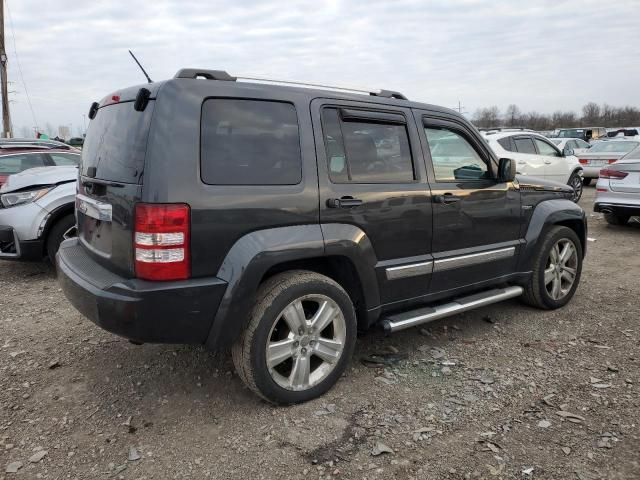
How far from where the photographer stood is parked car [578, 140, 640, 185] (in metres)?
13.9

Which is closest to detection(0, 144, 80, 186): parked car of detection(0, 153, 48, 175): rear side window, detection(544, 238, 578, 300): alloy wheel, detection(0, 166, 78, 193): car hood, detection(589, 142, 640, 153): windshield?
detection(0, 153, 48, 175): rear side window

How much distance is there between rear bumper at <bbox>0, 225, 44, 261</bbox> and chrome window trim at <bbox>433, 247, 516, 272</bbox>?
451 centimetres

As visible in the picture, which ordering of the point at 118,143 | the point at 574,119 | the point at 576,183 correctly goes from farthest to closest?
the point at 574,119 < the point at 576,183 < the point at 118,143

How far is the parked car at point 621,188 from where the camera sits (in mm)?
7844

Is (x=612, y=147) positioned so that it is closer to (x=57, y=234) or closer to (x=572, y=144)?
(x=572, y=144)

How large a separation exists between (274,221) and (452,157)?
1.76m

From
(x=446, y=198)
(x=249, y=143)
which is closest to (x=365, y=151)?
(x=446, y=198)

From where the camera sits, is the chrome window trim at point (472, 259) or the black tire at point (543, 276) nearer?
the chrome window trim at point (472, 259)

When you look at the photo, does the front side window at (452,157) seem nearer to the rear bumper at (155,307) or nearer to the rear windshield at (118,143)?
the rear bumper at (155,307)

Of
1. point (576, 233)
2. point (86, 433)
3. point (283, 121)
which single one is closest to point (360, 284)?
point (283, 121)

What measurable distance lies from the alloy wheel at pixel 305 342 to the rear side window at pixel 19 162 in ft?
21.8

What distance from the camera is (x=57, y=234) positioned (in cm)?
573

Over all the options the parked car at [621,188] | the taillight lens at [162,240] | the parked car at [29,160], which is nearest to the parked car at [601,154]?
the parked car at [621,188]

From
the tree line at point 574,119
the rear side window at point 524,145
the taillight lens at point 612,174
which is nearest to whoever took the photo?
the taillight lens at point 612,174
